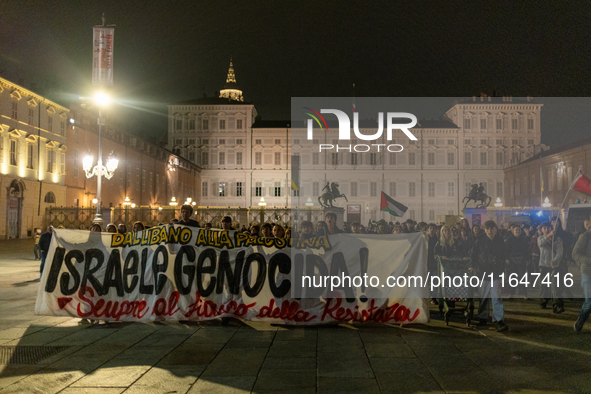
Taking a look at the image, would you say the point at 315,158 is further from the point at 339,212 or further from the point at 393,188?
the point at 339,212

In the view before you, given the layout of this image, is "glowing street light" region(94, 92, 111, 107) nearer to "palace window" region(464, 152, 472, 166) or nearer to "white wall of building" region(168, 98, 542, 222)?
"white wall of building" region(168, 98, 542, 222)

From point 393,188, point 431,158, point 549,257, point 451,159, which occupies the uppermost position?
point 431,158

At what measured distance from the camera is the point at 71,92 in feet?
117

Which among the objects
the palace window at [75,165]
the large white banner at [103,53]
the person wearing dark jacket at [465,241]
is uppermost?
the large white banner at [103,53]

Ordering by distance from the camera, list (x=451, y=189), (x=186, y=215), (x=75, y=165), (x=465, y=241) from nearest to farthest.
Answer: (x=186, y=215) < (x=465, y=241) < (x=75, y=165) < (x=451, y=189)

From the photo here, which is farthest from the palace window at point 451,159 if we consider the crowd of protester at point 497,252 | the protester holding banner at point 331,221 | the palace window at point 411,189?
the protester holding banner at point 331,221

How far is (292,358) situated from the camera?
5.20 m

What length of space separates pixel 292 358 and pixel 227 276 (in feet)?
7.02

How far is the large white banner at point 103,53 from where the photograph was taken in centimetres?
1856

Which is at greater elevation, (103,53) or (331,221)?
(103,53)

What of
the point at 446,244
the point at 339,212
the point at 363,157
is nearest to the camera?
the point at 446,244

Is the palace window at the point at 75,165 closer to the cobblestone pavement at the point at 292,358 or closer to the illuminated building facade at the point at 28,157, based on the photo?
the illuminated building facade at the point at 28,157

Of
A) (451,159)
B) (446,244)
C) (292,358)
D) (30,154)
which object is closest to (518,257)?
(446,244)

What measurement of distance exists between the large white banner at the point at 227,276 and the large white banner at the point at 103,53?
13030 mm
